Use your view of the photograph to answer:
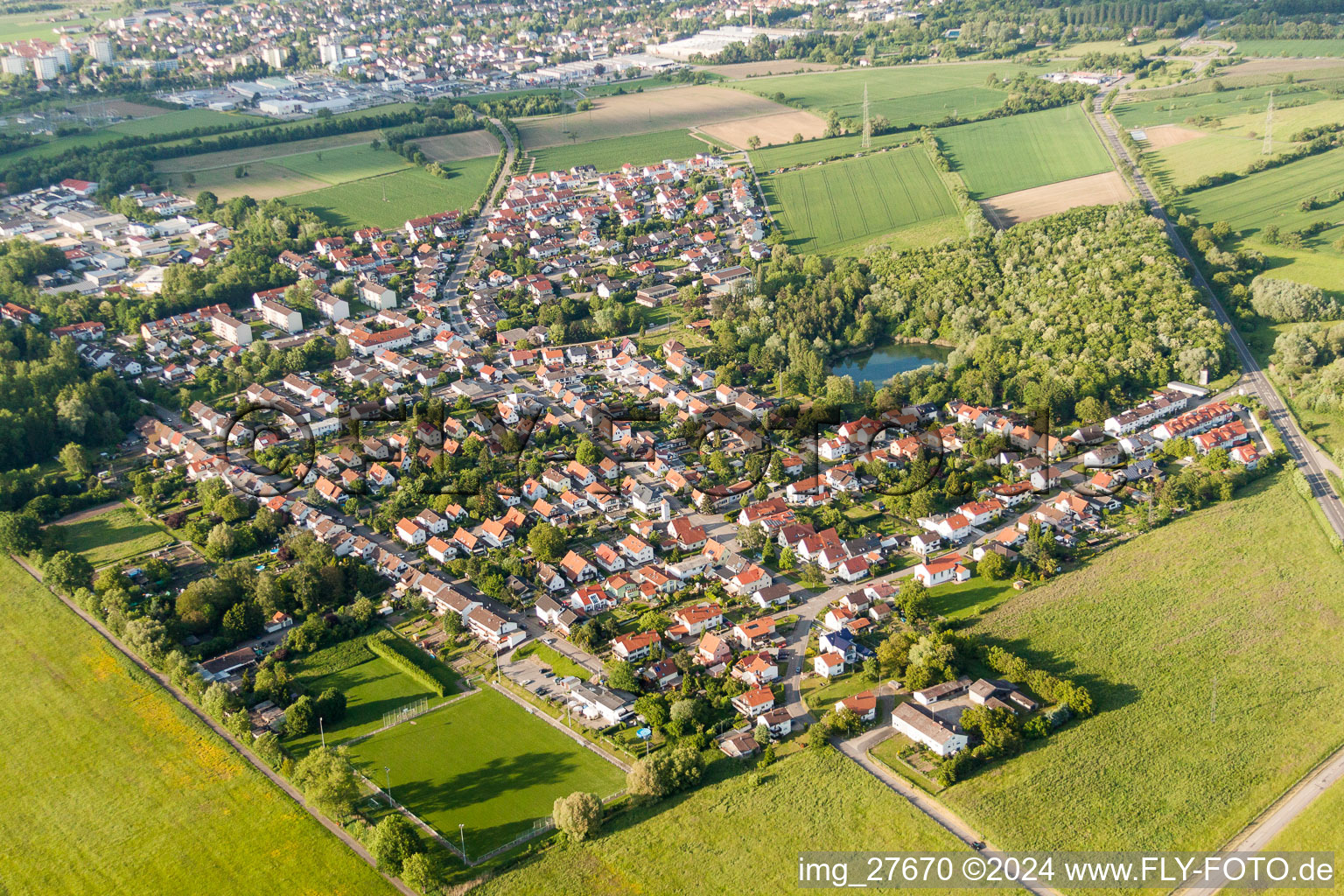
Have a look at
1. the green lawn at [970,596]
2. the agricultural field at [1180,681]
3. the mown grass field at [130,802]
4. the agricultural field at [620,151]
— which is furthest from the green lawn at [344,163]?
the agricultural field at [1180,681]

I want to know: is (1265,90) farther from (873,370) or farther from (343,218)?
(343,218)

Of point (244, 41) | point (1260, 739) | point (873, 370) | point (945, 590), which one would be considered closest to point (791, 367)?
point (873, 370)

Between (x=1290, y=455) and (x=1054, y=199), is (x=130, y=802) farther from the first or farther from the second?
(x=1054, y=199)

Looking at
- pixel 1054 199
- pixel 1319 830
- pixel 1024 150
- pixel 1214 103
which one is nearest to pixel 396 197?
pixel 1054 199

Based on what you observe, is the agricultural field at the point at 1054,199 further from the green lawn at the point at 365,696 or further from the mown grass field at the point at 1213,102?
the green lawn at the point at 365,696

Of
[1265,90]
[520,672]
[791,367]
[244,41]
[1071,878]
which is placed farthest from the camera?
[244,41]

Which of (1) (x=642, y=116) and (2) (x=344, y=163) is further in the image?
(1) (x=642, y=116)
